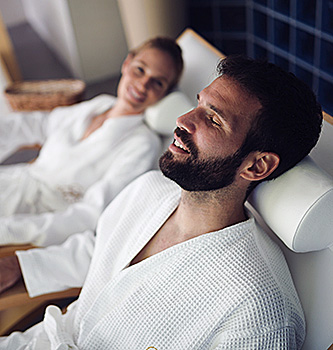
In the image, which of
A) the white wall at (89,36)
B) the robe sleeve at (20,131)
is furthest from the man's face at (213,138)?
the white wall at (89,36)

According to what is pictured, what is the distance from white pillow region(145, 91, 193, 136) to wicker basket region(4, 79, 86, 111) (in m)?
0.71

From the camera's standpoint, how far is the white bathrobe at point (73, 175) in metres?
1.63

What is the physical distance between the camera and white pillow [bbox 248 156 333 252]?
95cm

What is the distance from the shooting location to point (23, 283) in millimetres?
1424

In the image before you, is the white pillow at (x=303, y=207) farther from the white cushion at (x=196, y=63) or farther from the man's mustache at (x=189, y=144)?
the white cushion at (x=196, y=63)

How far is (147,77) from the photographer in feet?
5.73

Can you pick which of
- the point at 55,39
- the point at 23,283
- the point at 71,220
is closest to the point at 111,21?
the point at 55,39

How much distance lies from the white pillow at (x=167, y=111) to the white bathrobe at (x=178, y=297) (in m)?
0.44

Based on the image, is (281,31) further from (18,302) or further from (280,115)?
(18,302)

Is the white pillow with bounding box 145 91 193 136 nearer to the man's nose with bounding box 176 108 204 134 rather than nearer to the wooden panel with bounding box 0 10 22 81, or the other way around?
the man's nose with bounding box 176 108 204 134

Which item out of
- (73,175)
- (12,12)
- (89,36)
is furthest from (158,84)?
(12,12)

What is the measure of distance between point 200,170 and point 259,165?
5.3 inches

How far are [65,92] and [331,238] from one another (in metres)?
1.74

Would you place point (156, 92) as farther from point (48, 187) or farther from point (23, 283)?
point (23, 283)
